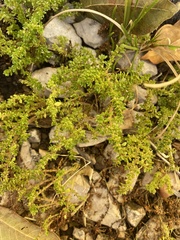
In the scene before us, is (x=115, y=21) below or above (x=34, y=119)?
above

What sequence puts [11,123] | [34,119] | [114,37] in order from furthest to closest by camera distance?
[114,37], [34,119], [11,123]

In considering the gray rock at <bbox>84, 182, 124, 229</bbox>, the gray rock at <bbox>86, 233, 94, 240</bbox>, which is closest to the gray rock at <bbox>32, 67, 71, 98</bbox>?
the gray rock at <bbox>84, 182, 124, 229</bbox>

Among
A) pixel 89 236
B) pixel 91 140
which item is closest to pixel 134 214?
pixel 89 236

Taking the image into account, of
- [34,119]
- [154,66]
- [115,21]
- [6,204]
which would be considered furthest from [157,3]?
[6,204]

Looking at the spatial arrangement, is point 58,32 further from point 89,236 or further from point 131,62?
point 89,236

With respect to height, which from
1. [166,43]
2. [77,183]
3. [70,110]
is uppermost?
[166,43]

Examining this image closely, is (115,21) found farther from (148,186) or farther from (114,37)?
(148,186)
